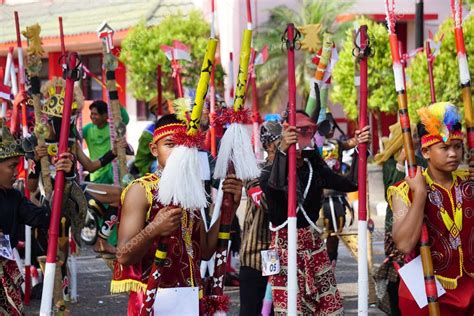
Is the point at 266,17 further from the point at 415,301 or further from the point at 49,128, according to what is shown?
the point at 415,301

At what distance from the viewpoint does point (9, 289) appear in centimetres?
570

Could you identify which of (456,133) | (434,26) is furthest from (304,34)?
(434,26)

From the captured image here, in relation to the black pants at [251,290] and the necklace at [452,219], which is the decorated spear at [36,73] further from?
the necklace at [452,219]

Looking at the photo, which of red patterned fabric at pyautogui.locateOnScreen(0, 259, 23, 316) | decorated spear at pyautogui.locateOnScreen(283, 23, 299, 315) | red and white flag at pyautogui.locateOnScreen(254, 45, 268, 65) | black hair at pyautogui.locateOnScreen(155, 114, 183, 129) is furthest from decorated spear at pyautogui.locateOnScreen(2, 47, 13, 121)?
black hair at pyautogui.locateOnScreen(155, 114, 183, 129)

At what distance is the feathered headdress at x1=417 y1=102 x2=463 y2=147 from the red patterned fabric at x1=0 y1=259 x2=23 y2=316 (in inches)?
93.1

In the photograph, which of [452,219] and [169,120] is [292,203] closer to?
[452,219]

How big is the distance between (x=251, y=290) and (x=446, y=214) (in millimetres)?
2410

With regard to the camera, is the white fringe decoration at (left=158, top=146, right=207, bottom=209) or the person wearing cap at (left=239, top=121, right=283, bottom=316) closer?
the white fringe decoration at (left=158, top=146, right=207, bottom=209)

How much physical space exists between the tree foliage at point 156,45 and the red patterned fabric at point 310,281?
798 inches

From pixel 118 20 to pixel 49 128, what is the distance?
71.9 feet

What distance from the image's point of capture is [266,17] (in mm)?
28938

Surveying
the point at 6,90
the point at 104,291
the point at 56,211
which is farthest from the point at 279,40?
the point at 56,211

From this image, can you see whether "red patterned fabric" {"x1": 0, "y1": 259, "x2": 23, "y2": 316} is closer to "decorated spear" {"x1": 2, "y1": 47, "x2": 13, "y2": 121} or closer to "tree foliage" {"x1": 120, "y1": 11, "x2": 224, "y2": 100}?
"decorated spear" {"x1": 2, "y1": 47, "x2": 13, "y2": 121}

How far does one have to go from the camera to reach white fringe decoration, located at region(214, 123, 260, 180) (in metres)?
4.98
